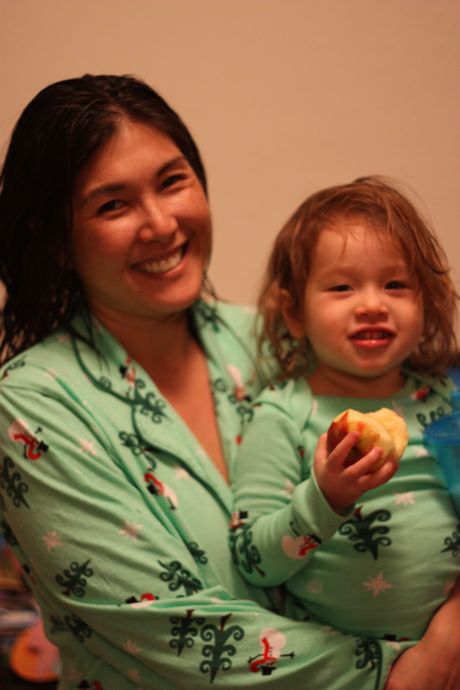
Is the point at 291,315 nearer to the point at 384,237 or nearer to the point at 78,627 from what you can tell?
the point at 384,237

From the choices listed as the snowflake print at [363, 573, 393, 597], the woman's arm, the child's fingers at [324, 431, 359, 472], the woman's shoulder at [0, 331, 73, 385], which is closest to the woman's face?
the woman's shoulder at [0, 331, 73, 385]

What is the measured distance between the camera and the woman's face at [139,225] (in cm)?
115

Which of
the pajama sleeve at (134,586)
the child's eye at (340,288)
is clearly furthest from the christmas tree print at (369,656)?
the child's eye at (340,288)

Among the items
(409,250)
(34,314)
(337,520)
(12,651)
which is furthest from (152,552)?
(12,651)

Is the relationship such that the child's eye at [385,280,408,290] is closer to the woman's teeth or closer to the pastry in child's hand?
the pastry in child's hand

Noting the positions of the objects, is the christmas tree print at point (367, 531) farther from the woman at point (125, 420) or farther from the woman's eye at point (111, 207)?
the woman's eye at point (111, 207)

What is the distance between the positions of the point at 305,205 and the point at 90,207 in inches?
14.6

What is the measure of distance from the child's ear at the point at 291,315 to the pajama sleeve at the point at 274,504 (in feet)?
0.47

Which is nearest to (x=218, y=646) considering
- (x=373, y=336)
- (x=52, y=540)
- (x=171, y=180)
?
(x=52, y=540)

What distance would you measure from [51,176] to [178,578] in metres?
0.66

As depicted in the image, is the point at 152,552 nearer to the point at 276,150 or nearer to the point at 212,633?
the point at 212,633

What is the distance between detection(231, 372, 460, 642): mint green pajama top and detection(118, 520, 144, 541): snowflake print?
172 millimetres

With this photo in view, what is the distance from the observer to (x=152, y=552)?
1027 millimetres

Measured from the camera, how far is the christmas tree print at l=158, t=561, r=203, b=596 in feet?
3.32
